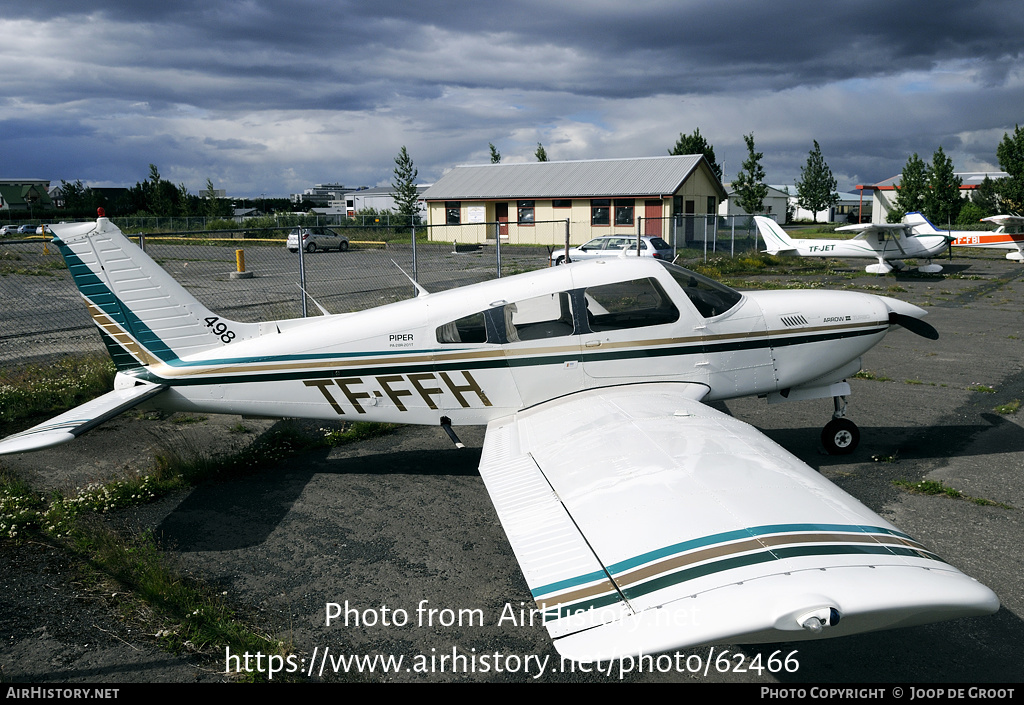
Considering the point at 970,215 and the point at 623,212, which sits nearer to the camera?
the point at 623,212

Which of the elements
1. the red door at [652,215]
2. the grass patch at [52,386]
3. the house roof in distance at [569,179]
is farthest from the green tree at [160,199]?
the grass patch at [52,386]

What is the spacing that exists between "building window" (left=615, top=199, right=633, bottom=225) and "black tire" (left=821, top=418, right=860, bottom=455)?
1479 inches

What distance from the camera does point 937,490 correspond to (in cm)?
639

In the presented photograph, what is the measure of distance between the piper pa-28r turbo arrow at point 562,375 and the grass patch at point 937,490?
37.4 inches

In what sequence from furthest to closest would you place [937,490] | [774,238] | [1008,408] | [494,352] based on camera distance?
[774,238] → [1008,408] → [494,352] → [937,490]

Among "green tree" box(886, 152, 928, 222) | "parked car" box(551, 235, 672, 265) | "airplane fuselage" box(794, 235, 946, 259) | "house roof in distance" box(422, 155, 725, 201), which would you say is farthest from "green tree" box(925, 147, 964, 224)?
"parked car" box(551, 235, 672, 265)

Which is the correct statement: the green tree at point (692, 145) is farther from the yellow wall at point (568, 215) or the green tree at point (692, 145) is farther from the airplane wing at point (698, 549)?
the airplane wing at point (698, 549)

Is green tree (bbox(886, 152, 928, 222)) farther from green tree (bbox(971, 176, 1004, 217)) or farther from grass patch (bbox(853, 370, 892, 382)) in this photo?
grass patch (bbox(853, 370, 892, 382))

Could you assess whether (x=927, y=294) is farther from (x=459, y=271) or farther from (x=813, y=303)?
(x=813, y=303)

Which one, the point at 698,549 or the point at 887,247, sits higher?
the point at 887,247

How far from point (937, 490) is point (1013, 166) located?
51422 millimetres

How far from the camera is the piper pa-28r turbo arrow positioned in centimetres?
422

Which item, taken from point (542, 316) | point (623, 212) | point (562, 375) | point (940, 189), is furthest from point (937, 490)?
point (940, 189)

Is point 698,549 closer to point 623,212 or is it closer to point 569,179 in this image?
point 623,212
